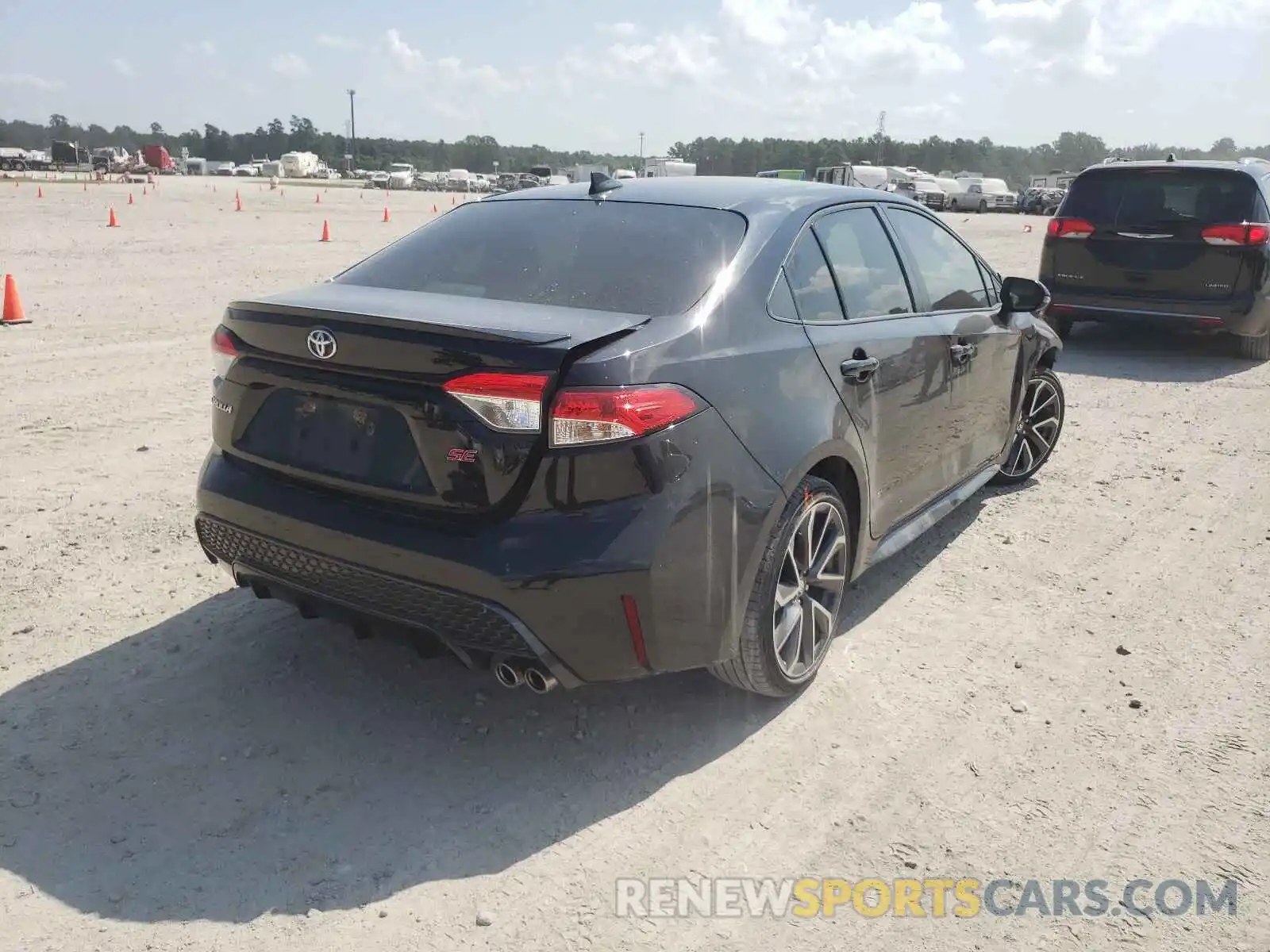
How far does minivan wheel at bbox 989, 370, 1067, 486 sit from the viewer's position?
5973mm

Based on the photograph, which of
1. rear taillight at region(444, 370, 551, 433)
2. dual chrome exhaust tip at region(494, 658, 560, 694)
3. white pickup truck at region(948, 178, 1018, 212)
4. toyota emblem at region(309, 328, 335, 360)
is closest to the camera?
rear taillight at region(444, 370, 551, 433)

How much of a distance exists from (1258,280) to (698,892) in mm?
9091

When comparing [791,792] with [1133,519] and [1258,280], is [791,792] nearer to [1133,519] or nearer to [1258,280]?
[1133,519]

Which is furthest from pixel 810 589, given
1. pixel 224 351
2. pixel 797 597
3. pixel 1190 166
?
pixel 1190 166

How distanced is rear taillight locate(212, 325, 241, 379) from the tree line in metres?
94.3

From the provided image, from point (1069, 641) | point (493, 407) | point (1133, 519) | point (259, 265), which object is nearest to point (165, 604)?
point (493, 407)

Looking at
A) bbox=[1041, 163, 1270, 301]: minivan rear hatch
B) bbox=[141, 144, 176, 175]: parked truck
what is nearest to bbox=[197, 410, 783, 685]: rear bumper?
bbox=[1041, 163, 1270, 301]: minivan rear hatch

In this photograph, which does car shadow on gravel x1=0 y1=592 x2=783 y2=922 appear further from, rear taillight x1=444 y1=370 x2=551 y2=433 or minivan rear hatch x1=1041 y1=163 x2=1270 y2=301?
minivan rear hatch x1=1041 y1=163 x2=1270 y2=301

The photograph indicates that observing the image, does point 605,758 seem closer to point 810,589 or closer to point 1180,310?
point 810,589

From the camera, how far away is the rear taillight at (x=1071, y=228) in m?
9.82

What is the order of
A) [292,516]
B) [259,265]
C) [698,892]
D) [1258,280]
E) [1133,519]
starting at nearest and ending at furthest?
[698,892] < [292,516] < [1133,519] < [1258,280] < [259,265]

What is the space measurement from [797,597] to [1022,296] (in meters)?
2.46

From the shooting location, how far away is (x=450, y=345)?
283cm

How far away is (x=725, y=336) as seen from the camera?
3166mm
